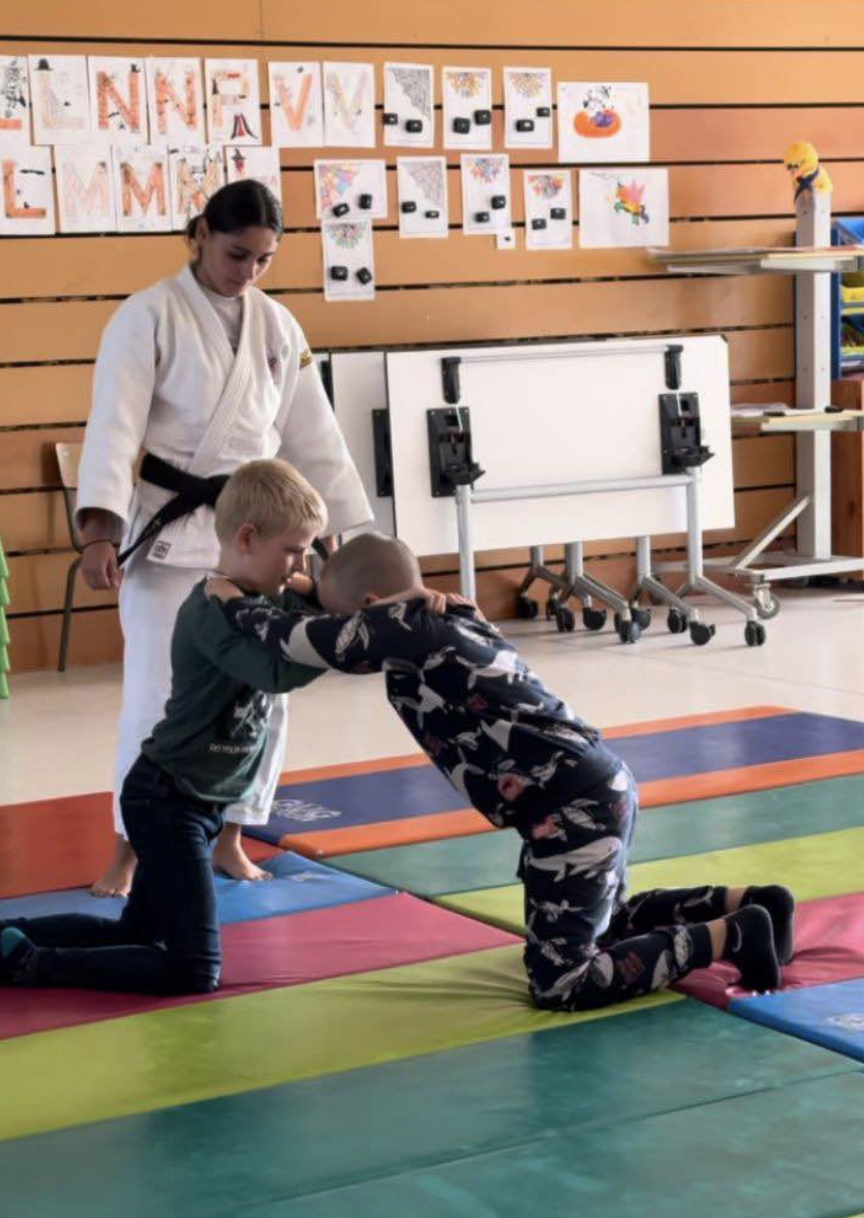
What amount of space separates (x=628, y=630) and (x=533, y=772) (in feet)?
13.8

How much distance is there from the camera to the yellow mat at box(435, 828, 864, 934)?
134 inches

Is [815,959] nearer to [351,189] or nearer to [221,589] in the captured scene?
[221,589]

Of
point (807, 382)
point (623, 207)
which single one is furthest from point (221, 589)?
point (807, 382)

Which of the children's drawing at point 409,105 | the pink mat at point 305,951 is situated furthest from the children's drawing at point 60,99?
the pink mat at point 305,951

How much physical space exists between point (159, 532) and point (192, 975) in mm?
1051

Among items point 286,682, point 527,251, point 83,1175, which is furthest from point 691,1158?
point 527,251

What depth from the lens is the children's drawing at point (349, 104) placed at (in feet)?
23.5

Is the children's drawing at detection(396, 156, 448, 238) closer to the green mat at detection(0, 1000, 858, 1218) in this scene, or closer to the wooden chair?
the wooden chair

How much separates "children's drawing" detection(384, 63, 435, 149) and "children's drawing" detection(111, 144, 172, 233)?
3.08 ft

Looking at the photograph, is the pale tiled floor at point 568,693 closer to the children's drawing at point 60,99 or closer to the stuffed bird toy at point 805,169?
the stuffed bird toy at point 805,169

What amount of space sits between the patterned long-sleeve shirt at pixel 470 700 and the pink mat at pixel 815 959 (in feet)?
1.16

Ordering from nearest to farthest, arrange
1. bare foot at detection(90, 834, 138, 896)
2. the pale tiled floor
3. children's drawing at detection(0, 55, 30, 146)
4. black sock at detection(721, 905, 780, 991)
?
black sock at detection(721, 905, 780, 991) → bare foot at detection(90, 834, 138, 896) → the pale tiled floor → children's drawing at detection(0, 55, 30, 146)

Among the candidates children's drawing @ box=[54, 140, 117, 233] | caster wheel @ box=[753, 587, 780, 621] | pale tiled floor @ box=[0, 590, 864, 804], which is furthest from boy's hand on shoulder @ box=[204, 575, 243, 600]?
caster wheel @ box=[753, 587, 780, 621]

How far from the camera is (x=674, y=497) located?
24.2 feet
